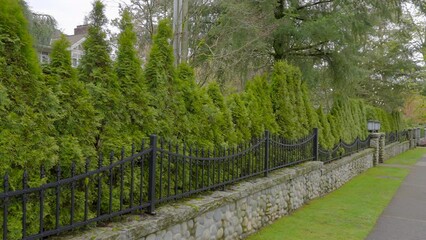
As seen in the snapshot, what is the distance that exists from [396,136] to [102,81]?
25230mm

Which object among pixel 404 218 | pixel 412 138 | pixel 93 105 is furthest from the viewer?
pixel 412 138

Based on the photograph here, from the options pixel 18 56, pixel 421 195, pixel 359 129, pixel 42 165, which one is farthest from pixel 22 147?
pixel 359 129

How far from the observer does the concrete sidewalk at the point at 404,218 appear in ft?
20.9

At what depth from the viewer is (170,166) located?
4516 mm

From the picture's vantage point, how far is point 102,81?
13.2 ft

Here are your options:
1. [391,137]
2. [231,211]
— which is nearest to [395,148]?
[391,137]

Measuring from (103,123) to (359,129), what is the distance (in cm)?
1486

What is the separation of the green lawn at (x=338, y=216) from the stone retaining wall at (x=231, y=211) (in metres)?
0.23

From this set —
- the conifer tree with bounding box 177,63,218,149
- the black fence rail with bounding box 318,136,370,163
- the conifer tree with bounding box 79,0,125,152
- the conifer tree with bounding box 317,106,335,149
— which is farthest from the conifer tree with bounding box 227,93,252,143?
the conifer tree with bounding box 317,106,335,149

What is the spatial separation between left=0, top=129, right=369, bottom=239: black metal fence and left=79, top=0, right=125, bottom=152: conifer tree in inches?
9.6

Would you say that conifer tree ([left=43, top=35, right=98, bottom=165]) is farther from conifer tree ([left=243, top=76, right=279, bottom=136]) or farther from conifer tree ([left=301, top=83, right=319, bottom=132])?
conifer tree ([left=301, top=83, right=319, bottom=132])

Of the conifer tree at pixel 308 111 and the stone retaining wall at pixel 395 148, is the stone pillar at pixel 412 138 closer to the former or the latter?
the stone retaining wall at pixel 395 148

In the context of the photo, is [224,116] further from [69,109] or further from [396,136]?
[396,136]

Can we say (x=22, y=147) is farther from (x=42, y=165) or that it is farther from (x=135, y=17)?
(x=135, y=17)
